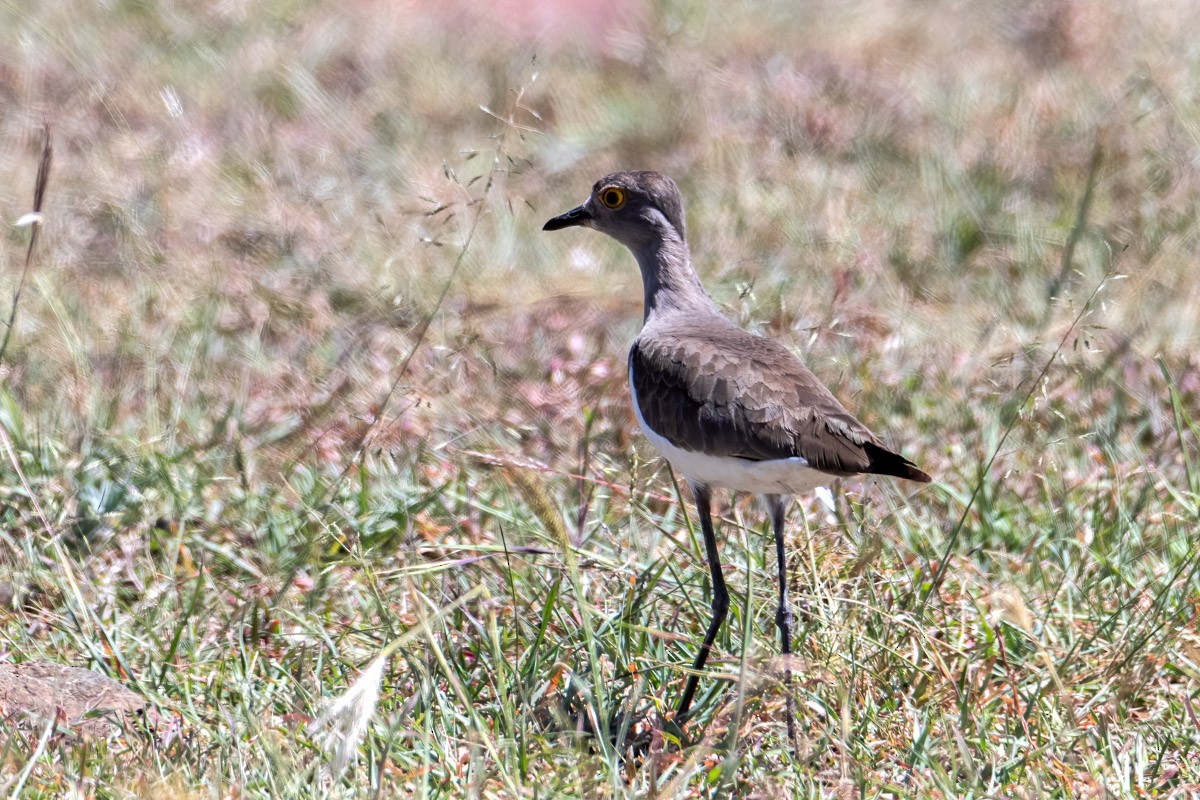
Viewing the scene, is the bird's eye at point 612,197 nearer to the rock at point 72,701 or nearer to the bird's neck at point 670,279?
the bird's neck at point 670,279

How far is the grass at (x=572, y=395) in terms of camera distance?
11.9 ft

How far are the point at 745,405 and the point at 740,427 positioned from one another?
7 cm

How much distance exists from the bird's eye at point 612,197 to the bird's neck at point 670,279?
0.17 metres

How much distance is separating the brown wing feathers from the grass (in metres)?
0.24

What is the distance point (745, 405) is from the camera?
13.1ft

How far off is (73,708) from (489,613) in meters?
1.08

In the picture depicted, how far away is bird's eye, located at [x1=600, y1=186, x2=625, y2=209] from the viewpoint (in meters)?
4.97

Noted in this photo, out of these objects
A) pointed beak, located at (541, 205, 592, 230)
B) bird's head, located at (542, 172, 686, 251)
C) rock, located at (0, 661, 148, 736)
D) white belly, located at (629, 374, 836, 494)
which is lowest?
rock, located at (0, 661, 148, 736)

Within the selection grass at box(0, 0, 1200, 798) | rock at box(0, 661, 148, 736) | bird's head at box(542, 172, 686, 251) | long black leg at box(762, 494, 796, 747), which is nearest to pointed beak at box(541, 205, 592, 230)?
bird's head at box(542, 172, 686, 251)

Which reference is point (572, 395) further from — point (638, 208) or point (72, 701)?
point (72, 701)

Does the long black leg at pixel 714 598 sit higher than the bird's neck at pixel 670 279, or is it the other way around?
the bird's neck at pixel 670 279

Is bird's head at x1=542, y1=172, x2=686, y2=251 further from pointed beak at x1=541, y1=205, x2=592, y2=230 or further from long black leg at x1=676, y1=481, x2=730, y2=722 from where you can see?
long black leg at x1=676, y1=481, x2=730, y2=722

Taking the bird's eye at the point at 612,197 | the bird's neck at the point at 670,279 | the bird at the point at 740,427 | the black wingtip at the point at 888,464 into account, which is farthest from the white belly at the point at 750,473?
the bird's eye at the point at 612,197

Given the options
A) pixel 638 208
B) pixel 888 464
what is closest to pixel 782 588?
pixel 888 464
